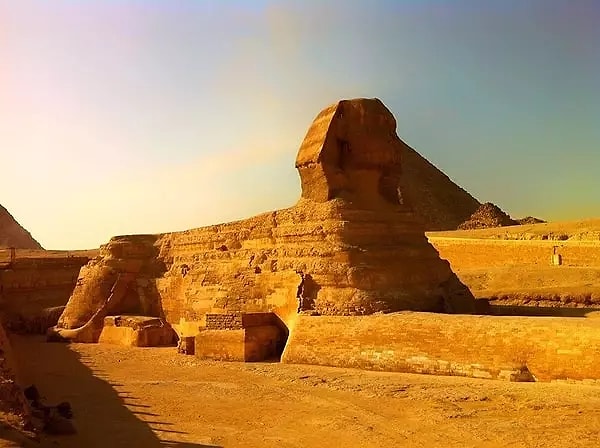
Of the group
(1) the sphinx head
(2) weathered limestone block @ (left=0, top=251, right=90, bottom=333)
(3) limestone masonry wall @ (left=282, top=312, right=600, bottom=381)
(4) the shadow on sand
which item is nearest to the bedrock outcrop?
(1) the sphinx head

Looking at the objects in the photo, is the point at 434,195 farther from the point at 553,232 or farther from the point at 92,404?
the point at 92,404

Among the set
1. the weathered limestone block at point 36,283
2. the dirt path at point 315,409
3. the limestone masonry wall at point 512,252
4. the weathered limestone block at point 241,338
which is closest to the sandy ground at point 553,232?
the limestone masonry wall at point 512,252

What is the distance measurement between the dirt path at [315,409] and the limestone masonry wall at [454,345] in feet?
0.97

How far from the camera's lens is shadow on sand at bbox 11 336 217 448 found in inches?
311

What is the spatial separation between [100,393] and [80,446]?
3.53 meters

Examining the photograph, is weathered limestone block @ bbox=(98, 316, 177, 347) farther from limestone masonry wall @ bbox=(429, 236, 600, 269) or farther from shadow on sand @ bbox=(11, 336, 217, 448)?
limestone masonry wall @ bbox=(429, 236, 600, 269)

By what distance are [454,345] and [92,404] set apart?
597 centimetres

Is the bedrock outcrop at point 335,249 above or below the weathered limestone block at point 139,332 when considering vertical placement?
above

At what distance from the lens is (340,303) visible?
40.9ft

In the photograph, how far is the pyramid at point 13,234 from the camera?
65444 millimetres

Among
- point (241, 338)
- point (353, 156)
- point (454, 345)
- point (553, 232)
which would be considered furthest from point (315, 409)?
point (553, 232)

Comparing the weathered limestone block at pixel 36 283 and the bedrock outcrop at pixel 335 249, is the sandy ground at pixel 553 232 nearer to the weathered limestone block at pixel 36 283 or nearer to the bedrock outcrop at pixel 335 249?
the bedrock outcrop at pixel 335 249

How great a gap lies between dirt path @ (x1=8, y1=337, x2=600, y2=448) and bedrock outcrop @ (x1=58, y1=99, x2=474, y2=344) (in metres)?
1.92

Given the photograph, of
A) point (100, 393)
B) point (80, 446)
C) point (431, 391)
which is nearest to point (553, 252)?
point (431, 391)
